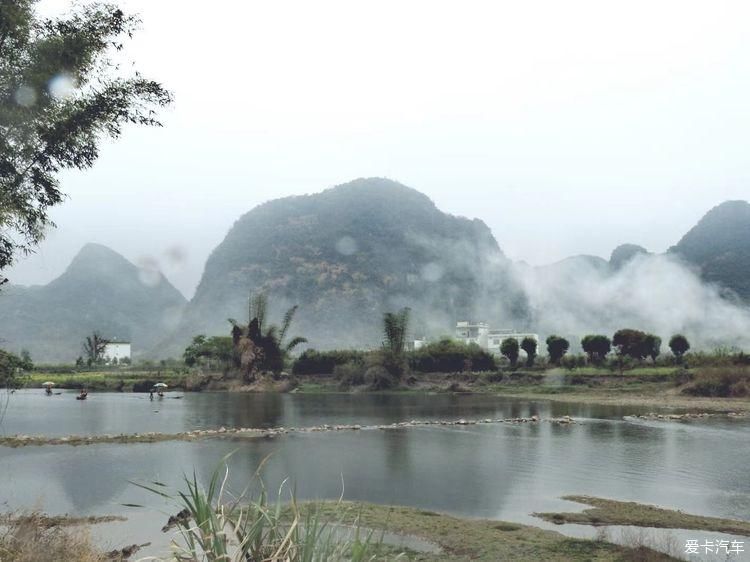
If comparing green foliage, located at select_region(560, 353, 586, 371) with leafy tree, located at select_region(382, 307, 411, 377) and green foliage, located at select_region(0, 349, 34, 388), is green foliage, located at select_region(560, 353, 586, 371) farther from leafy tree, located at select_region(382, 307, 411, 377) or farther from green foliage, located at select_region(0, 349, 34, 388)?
green foliage, located at select_region(0, 349, 34, 388)

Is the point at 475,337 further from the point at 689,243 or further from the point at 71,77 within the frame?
the point at 71,77

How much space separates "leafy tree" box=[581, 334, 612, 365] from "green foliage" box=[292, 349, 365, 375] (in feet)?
102

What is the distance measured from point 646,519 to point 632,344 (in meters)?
67.9

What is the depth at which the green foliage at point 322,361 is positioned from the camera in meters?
90.4

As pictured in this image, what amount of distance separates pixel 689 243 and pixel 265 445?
190 m

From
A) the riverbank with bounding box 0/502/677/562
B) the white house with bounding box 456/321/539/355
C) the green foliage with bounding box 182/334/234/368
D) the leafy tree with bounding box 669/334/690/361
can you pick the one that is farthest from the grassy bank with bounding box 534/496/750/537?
the white house with bounding box 456/321/539/355

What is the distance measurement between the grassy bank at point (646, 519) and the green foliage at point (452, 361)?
68.1m

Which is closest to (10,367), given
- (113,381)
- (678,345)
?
(678,345)

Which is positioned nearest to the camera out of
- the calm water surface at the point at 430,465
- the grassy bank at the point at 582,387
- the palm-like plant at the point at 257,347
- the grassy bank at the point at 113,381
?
the calm water surface at the point at 430,465

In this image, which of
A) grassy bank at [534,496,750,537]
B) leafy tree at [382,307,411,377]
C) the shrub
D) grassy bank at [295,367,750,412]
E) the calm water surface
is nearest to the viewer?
grassy bank at [534,496,750,537]

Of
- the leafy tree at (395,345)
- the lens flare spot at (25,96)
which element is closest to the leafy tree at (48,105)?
the lens flare spot at (25,96)

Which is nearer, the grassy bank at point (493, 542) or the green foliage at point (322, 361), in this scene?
the grassy bank at point (493, 542)

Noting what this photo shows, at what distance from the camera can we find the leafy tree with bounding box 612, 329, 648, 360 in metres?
76.9

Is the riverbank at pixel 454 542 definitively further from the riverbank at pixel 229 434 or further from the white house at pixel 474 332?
the white house at pixel 474 332
